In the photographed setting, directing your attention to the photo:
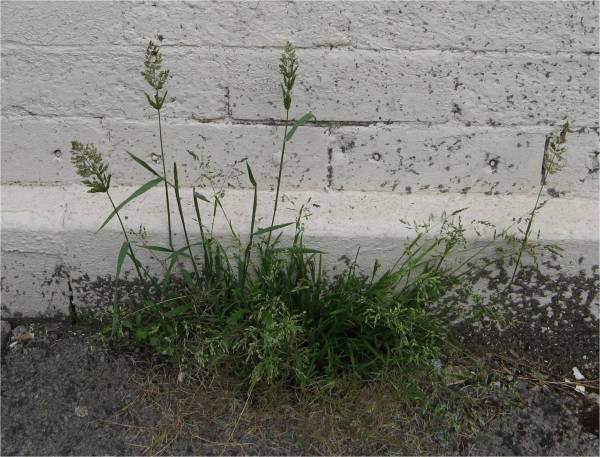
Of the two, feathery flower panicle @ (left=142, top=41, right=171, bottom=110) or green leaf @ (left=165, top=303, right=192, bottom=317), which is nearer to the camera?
feathery flower panicle @ (left=142, top=41, right=171, bottom=110)

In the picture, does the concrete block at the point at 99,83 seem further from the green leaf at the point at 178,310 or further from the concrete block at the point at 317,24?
the green leaf at the point at 178,310

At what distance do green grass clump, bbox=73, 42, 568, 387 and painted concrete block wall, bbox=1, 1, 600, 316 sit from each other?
0.11 m

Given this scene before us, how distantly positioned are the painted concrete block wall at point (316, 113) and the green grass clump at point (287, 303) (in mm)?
107

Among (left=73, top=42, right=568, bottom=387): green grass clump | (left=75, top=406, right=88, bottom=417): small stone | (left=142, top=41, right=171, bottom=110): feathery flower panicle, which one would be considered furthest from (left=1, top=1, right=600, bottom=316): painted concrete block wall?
(left=75, top=406, right=88, bottom=417): small stone

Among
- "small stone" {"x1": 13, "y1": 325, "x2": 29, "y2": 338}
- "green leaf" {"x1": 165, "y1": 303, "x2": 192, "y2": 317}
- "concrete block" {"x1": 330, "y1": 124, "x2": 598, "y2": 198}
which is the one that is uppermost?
"concrete block" {"x1": 330, "y1": 124, "x2": 598, "y2": 198}

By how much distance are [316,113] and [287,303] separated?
721 millimetres

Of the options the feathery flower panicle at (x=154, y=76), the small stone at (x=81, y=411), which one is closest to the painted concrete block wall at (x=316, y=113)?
the feathery flower panicle at (x=154, y=76)

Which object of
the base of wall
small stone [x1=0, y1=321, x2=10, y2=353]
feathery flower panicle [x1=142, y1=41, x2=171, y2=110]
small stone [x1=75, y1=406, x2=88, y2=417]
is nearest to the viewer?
feathery flower panicle [x1=142, y1=41, x2=171, y2=110]

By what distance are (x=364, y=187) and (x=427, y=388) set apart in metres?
0.80

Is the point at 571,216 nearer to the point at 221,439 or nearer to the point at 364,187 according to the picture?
the point at 364,187

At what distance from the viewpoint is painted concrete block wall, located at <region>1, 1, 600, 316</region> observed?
218 cm

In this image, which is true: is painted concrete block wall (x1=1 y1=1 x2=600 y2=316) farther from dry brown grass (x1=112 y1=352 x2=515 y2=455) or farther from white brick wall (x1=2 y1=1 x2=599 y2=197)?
dry brown grass (x1=112 y1=352 x2=515 y2=455)

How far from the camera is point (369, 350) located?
7.45ft

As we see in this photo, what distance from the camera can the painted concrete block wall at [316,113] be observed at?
7.16ft
